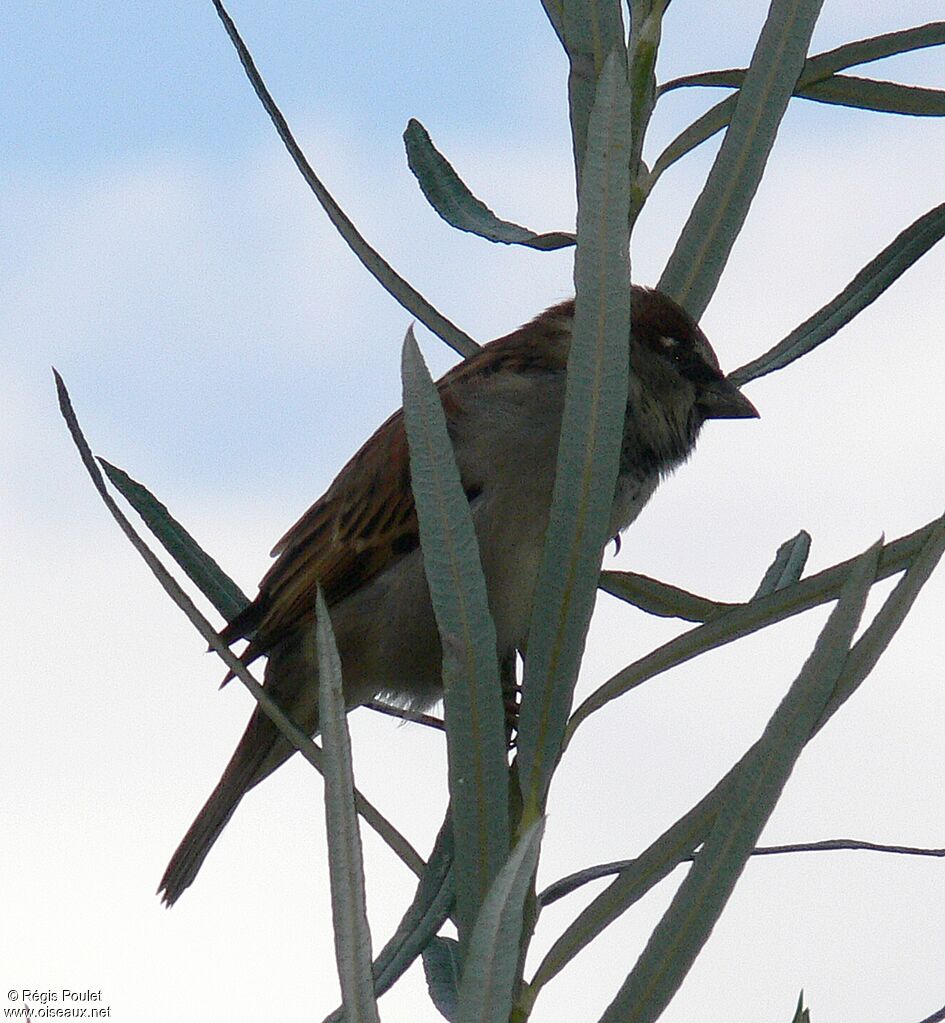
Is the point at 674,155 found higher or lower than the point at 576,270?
higher

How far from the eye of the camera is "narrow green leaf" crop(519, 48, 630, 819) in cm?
115

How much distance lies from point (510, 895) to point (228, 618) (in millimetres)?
935

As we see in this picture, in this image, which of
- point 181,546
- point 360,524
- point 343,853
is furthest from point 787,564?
point 360,524

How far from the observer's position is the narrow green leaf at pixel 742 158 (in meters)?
1.47

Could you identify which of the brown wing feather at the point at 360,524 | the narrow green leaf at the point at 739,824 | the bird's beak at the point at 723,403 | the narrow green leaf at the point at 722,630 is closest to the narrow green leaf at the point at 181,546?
the narrow green leaf at the point at 722,630

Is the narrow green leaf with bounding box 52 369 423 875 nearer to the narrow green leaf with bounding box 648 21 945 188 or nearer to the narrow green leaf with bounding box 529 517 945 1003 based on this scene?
the narrow green leaf with bounding box 529 517 945 1003

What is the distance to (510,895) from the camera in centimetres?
96

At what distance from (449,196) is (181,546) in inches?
20.9

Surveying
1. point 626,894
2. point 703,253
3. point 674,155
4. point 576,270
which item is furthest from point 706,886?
point 674,155

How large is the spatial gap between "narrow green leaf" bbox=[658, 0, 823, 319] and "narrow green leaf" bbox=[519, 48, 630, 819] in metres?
0.33

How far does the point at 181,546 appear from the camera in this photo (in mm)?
1714

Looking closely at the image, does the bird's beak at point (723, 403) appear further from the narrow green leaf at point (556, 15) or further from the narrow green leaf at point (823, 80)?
the narrow green leaf at point (556, 15)

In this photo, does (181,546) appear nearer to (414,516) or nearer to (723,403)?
(414,516)

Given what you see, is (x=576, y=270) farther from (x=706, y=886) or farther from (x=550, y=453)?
(x=550, y=453)
